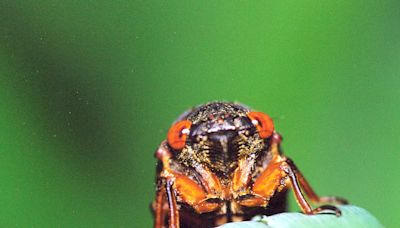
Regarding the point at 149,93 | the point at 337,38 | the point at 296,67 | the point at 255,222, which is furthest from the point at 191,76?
the point at 255,222

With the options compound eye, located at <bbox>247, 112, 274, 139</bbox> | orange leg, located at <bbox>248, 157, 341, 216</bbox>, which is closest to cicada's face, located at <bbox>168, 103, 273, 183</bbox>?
compound eye, located at <bbox>247, 112, 274, 139</bbox>

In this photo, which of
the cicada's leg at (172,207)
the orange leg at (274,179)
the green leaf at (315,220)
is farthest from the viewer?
the orange leg at (274,179)

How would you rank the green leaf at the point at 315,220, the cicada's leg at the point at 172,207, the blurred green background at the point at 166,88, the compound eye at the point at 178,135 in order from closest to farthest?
the green leaf at the point at 315,220 < the cicada's leg at the point at 172,207 < the compound eye at the point at 178,135 < the blurred green background at the point at 166,88

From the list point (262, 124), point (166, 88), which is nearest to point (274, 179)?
point (262, 124)

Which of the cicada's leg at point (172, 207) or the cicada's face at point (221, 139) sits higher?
the cicada's face at point (221, 139)

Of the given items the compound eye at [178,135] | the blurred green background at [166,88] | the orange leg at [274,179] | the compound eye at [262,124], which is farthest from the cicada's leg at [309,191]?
the compound eye at [178,135]

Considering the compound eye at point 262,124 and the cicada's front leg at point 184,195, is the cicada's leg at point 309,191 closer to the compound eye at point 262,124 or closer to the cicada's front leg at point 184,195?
the compound eye at point 262,124

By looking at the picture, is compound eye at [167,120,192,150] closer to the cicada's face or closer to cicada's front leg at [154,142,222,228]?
the cicada's face
